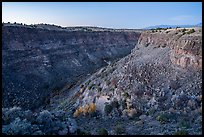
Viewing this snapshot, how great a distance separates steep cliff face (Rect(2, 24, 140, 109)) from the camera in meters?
35.9

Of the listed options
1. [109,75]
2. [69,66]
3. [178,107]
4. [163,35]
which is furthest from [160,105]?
[69,66]

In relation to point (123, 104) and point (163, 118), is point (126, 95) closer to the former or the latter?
point (123, 104)

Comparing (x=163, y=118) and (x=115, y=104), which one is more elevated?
(x=115, y=104)

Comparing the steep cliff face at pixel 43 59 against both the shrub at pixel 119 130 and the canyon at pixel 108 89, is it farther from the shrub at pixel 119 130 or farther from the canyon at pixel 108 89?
the shrub at pixel 119 130

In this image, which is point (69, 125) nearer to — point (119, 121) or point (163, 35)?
point (119, 121)

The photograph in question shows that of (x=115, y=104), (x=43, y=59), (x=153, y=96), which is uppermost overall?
(x=43, y=59)

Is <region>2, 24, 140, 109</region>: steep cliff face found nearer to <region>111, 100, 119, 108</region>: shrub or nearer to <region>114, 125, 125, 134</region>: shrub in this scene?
<region>111, 100, 119, 108</region>: shrub

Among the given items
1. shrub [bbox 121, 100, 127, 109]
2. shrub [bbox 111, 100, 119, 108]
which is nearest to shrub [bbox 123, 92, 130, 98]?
shrub [bbox 121, 100, 127, 109]

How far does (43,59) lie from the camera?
4516 centimetres

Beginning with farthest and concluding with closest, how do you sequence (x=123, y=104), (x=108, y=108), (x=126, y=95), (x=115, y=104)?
(x=126, y=95), (x=115, y=104), (x=123, y=104), (x=108, y=108)

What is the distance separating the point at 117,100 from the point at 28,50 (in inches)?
946

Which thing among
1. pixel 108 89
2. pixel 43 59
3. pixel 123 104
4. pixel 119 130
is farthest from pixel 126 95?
pixel 43 59

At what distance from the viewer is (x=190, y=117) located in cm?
1819

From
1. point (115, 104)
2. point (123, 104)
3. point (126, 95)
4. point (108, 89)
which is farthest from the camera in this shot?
point (108, 89)
